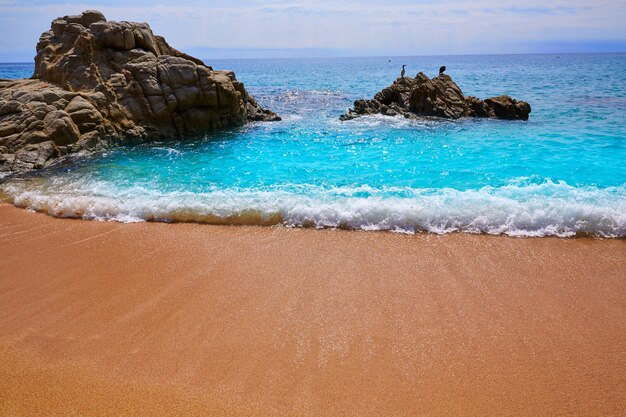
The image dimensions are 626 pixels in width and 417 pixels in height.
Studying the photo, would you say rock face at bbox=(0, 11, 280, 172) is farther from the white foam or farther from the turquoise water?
the white foam

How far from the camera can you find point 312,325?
541 cm

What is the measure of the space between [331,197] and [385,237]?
2554 millimetres

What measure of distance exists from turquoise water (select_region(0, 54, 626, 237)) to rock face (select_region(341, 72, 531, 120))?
210 cm

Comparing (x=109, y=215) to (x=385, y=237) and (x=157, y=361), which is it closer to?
(x=157, y=361)

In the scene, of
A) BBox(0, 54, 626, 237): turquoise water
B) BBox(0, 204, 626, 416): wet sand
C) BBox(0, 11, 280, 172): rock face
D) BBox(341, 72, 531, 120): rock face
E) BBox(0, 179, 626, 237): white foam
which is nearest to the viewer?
BBox(0, 204, 626, 416): wet sand

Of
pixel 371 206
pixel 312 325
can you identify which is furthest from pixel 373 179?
pixel 312 325

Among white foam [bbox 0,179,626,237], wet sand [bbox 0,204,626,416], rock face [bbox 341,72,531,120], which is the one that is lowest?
wet sand [bbox 0,204,626,416]

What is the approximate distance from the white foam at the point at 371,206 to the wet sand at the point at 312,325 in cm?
53

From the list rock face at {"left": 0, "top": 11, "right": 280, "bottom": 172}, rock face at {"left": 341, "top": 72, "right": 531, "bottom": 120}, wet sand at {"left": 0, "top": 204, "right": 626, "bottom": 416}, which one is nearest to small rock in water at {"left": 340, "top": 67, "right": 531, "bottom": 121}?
rock face at {"left": 341, "top": 72, "right": 531, "bottom": 120}

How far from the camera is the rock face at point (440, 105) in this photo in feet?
78.0

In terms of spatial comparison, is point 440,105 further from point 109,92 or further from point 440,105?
point 109,92

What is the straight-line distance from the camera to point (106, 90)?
18000 millimetres

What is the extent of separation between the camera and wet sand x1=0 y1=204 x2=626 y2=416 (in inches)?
168

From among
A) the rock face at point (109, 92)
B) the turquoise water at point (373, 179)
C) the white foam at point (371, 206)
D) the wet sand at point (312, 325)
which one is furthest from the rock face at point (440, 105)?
the wet sand at point (312, 325)
